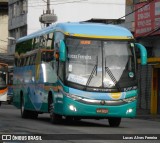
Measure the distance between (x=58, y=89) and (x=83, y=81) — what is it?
3.74 feet

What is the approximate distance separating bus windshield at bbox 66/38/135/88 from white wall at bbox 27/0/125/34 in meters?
51.0

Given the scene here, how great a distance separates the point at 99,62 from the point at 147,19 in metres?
15.5

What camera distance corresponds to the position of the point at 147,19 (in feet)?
122

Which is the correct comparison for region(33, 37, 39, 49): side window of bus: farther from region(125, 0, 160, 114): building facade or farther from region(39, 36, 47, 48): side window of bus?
region(125, 0, 160, 114): building facade

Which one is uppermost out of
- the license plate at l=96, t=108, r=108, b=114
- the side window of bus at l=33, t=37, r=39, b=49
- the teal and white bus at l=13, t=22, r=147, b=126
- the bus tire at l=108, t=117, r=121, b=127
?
the side window of bus at l=33, t=37, r=39, b=49

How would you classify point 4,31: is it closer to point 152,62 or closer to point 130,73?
point 152,62

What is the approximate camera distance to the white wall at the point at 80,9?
7338 centimetres

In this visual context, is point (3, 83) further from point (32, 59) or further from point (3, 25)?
point (3, 25)

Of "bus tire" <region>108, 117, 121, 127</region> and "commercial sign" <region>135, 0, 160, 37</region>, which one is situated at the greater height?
"commercial sign" <region>135, 0, 160, 37</region>

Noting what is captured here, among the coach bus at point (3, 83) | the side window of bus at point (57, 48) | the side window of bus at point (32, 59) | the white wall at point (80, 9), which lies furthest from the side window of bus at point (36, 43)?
the white wall at point (80, 9)

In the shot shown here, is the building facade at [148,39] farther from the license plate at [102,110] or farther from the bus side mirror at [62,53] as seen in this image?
the bus side mirror at [62,53]

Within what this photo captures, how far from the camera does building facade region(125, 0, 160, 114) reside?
36.6 metres

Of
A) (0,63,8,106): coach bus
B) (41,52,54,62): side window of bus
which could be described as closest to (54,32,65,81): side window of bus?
(41,52,54,62): side window of bus

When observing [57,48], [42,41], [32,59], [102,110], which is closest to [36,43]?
[32,59]
